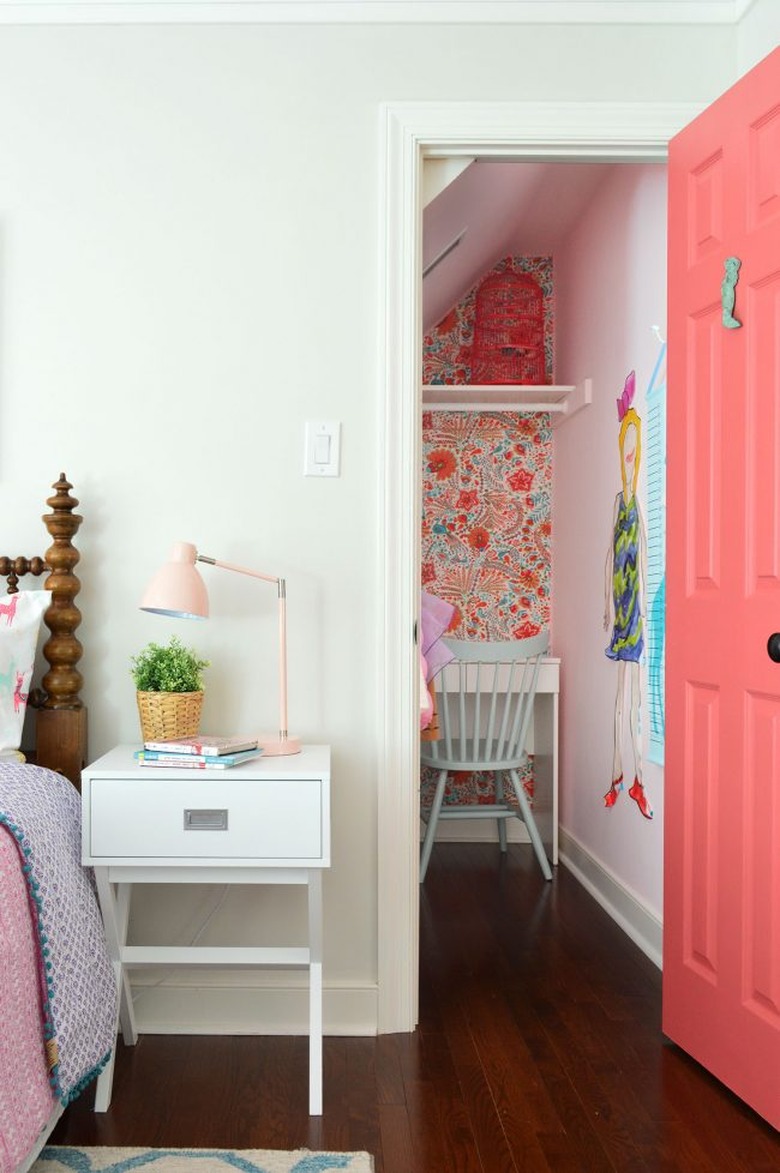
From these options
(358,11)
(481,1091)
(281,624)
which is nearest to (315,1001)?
(481,1091)

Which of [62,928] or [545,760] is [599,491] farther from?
[62,928]

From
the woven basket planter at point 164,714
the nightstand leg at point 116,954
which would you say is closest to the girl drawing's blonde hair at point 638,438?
the woven basket planter at point 164,714

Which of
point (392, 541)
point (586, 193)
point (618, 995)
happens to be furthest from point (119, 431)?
point (586, 193)

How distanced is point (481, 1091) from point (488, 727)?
6.75 feet

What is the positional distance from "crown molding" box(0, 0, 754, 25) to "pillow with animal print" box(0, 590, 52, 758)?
1348 mm

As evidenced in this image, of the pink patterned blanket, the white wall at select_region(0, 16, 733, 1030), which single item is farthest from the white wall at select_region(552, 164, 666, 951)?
the pink patterned blanket

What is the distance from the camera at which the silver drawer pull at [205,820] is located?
6.99ft

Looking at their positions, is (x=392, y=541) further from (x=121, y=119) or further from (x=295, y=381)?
(x=121, y=119)

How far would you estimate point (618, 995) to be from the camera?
2.76 meters

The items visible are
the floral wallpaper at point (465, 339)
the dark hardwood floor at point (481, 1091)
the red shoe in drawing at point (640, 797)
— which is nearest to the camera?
the dark hardwood floor at point (481, 1091)

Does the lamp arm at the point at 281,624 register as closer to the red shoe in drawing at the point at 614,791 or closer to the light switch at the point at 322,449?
the light switch at the point at 322,449

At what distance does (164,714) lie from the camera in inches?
91.0

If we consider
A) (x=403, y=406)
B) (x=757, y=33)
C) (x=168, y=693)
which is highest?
(x=757, y=33)

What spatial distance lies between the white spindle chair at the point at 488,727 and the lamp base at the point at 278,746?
1610 mm
